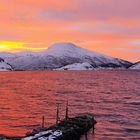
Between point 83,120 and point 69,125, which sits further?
point 83,120

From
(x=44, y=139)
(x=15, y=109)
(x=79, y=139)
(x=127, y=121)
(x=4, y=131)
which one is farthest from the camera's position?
(x=15, y=109)

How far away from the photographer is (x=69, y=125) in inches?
1971

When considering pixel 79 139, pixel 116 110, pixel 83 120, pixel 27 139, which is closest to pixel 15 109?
pixel 116 110

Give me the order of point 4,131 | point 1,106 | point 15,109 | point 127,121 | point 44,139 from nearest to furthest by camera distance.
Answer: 1. point 44,139
2. point 4,131
3. point 127,121
4. point 15,109
5. point 1,106

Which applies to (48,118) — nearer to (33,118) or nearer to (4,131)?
(33,118)

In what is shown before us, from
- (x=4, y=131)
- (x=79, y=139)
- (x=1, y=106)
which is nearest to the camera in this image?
(x=79, y=139)

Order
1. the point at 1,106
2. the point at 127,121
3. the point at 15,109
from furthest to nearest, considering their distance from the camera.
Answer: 1. the point at 1,106
2. the point at 15,109
3. the point at 127,121

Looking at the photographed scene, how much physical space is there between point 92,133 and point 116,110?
988 inches

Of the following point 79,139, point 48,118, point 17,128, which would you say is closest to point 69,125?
point 79,139

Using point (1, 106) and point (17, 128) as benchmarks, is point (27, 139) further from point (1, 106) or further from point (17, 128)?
point (1, 106)

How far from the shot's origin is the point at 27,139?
4156 centimetres

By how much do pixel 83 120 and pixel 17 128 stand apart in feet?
29.3

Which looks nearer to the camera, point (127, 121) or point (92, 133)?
point (92, 133)

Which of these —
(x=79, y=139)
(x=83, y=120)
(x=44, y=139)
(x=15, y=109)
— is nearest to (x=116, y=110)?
(x=15, y=109)
